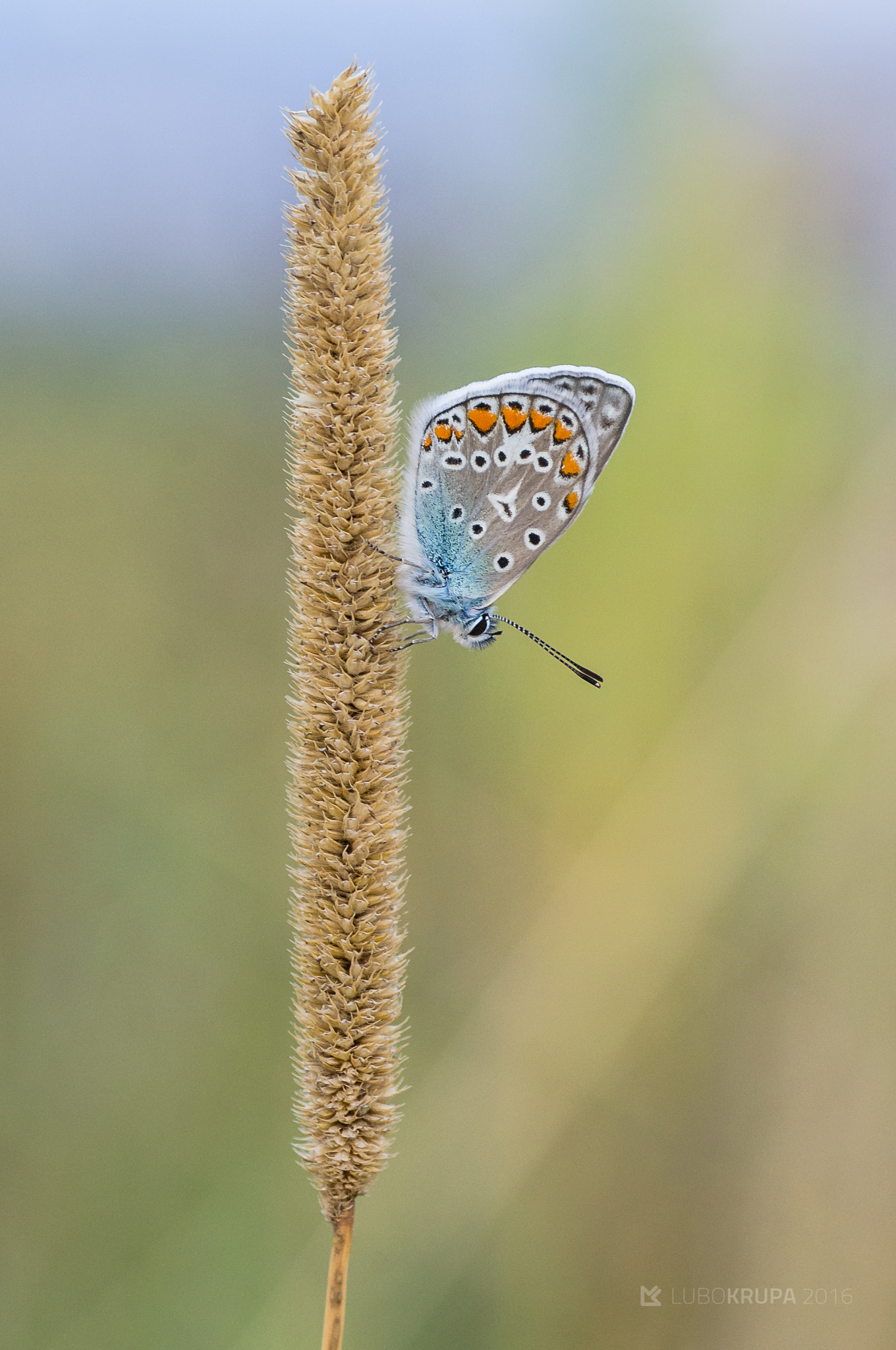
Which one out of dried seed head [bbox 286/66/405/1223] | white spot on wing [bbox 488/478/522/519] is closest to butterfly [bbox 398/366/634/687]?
white spot on wing [bbox 488/478/522/519]

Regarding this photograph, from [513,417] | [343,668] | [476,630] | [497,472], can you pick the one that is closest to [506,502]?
[497,472]

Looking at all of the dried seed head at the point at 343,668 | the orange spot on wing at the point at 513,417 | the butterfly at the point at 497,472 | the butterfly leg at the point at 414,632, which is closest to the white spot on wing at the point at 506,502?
the butterfly at the point at 497,472

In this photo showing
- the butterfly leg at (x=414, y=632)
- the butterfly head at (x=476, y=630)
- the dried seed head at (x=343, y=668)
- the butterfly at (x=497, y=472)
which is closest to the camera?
the dried seed head at (x=343, y=668)

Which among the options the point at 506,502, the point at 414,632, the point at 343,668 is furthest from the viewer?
the point at 506,502

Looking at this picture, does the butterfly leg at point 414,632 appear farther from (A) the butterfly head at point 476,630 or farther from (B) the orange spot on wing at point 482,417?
(B) the orange spot on wing at point 482,417

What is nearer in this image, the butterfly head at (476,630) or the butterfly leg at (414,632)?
the butterfly leg at (414,632)

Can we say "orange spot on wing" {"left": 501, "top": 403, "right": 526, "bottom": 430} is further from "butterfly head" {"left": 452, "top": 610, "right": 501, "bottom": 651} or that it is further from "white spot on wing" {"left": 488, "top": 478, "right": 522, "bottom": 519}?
"butterfly head" {"left": 452, "top": 610, "right": 501, "bottom": 651}

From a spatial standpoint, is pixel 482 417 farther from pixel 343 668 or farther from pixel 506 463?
pixel 343 668
